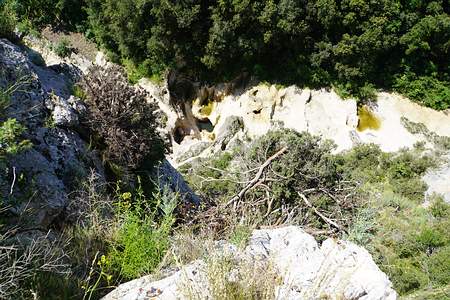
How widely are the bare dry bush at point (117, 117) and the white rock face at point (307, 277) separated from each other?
6.96 feet

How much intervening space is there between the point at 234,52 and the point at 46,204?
15864 mm

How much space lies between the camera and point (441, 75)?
19.5m

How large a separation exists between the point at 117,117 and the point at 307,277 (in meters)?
2.88

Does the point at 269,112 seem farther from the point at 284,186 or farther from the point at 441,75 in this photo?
the point at 284,186

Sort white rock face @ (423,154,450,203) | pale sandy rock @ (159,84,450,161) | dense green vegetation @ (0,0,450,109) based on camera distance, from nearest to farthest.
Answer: white rock face @ (423,154,450,203) → pale sandy rock @ (159,84,450,161) → dense green vegetation @ (0,0,450,109)

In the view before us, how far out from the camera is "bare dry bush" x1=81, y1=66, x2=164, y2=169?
4871mm

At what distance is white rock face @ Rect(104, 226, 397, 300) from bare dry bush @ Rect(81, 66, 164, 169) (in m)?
2.12

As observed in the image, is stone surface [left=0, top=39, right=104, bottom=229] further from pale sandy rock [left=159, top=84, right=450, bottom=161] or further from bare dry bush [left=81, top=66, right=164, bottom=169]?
pale sandy rock [left=159, top=84, right=450, bottom=161]

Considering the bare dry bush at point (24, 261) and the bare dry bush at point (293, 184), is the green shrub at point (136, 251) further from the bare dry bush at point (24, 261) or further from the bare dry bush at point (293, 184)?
the bare dry bush at point (293, 184)

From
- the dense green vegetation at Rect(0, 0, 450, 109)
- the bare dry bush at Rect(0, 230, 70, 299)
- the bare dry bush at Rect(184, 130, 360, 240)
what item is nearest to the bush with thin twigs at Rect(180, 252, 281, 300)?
the bare dry bush at Rect(0, 230, 70, 299)

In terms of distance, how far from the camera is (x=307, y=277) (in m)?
2.76

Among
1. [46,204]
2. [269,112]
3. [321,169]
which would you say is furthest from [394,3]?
[46,204]

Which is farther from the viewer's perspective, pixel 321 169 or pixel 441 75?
pixel 441 75

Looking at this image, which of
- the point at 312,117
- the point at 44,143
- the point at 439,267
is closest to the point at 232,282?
the point at 44,143
